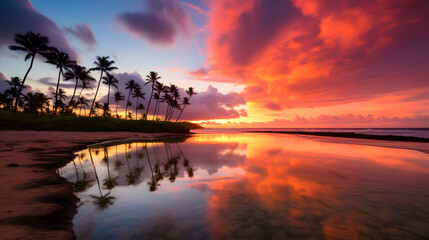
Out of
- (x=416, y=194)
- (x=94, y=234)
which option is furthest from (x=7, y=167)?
(x=416, y=194)

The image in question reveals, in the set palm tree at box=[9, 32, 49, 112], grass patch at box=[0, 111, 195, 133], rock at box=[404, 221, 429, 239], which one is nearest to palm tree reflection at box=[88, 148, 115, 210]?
rock at box=[404, 221, 429, 239]

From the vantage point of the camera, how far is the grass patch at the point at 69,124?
81.6 ft

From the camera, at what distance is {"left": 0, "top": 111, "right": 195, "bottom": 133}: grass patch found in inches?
979

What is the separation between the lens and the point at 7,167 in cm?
616

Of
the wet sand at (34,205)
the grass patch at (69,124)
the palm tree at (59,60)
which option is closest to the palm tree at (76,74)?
the palm tree at (59,60)

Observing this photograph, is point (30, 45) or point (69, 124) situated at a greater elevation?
point (30, 45)

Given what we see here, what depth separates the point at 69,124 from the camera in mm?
28641

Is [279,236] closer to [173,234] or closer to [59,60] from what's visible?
[173,234]

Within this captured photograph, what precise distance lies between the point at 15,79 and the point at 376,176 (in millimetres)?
99056

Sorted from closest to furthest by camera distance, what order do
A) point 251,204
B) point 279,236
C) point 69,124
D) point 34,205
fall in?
point 279,236 < point 34,205 < point 251,204 < point 69,124

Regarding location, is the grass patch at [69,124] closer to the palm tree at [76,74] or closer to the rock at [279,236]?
the palm tree at [76,74]

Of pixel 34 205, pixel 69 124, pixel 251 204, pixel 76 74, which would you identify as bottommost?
pixel 251 204

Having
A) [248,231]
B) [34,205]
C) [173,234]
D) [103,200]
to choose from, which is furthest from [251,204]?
[34,205]

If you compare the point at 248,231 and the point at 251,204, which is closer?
the point at 248,231
